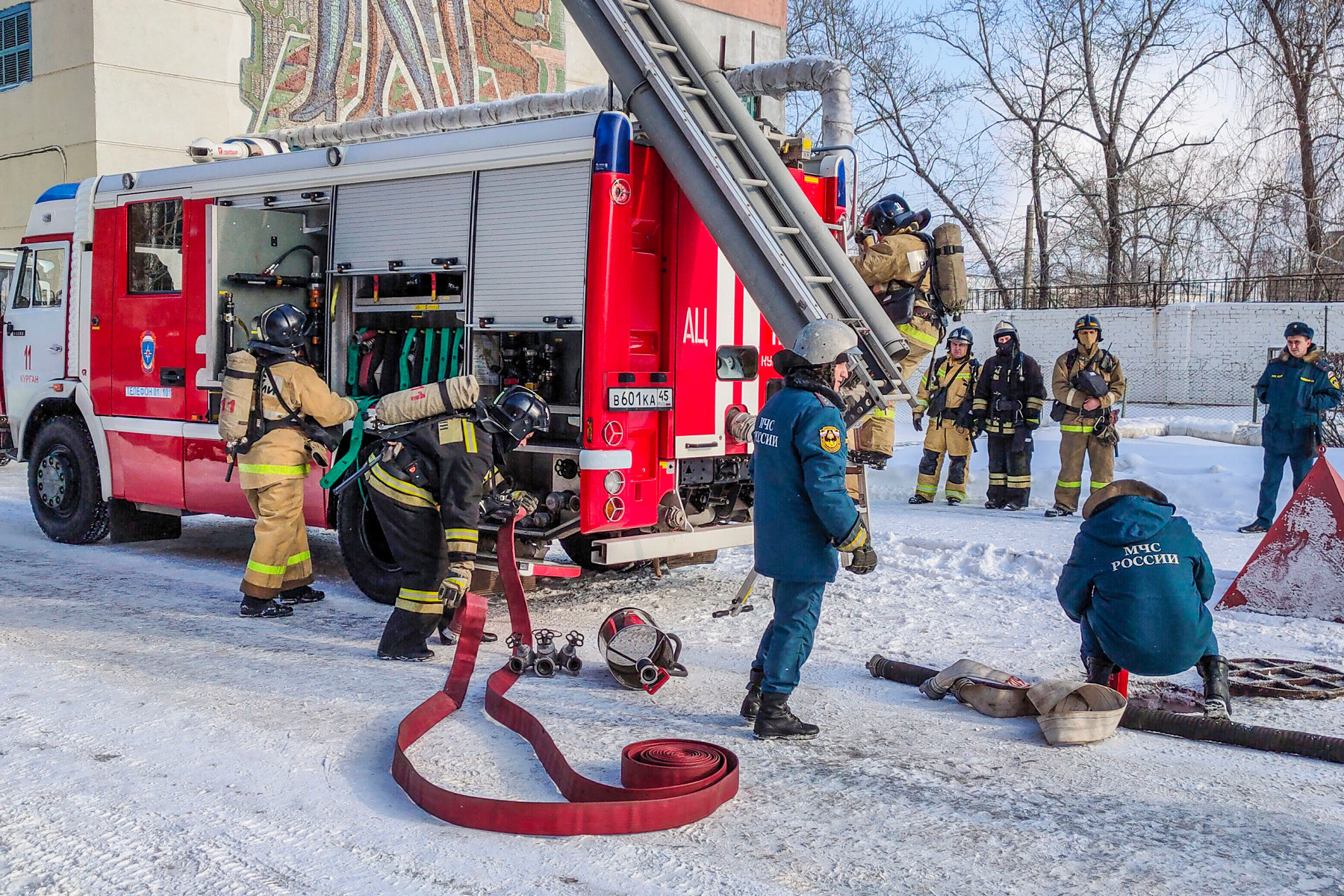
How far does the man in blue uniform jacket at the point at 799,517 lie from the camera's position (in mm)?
4965

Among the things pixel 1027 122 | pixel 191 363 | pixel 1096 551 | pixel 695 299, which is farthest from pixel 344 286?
pixel 1027 122

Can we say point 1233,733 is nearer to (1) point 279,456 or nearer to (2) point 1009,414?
(1) point 279,456

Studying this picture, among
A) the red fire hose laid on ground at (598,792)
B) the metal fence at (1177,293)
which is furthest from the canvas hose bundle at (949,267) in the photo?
the metal fence at (1177,293)

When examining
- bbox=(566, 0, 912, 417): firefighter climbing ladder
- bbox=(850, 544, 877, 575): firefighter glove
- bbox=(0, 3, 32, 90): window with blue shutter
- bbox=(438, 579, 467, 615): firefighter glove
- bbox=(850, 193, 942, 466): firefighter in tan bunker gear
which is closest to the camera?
bbox=(850, 544, 877, 575): firefighter glove

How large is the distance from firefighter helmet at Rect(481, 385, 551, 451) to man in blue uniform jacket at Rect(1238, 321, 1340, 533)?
6.94m

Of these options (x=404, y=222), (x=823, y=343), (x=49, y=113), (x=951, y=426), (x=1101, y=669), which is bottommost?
(x=1101, y=669)

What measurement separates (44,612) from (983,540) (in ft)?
21.9

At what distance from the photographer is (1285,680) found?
5.75 metres

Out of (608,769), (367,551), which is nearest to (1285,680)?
(608,769)

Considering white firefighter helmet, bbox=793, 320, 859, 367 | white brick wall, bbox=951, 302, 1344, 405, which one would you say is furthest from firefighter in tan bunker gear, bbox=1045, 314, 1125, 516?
white brick wall, bbox=951, 302, 1344, 405

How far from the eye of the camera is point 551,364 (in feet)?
24.7

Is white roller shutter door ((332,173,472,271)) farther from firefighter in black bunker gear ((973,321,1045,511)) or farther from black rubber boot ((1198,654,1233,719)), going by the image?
firefighter in black bunker gear ((973,321,1045,511))

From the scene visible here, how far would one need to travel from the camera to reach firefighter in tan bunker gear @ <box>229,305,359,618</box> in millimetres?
7355

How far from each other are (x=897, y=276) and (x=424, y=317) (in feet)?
12.0
